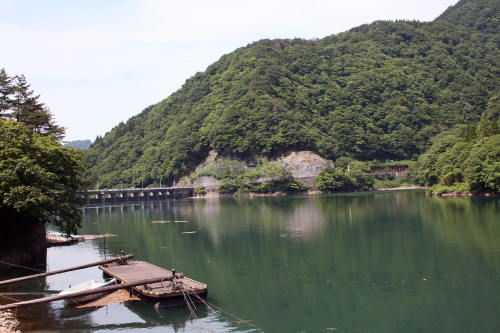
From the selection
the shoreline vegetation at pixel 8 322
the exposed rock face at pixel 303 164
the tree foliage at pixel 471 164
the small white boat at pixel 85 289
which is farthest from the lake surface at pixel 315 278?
the exposed rock face at pixel 303 164

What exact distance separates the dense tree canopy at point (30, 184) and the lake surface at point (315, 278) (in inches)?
191

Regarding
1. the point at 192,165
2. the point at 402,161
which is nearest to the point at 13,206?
the point at 192,165

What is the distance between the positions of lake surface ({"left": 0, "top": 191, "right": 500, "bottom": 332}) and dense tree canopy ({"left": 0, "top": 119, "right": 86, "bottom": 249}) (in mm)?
4855

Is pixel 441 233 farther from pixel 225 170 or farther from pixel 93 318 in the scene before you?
pixel 225 170

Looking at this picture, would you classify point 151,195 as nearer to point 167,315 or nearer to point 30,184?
point 30,184

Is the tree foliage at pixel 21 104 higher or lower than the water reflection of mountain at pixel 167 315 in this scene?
higher

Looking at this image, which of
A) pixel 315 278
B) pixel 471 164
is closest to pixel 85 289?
pixel 315 278

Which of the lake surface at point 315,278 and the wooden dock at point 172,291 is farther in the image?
the wooden dock at point 172,291

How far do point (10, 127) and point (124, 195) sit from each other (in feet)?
482

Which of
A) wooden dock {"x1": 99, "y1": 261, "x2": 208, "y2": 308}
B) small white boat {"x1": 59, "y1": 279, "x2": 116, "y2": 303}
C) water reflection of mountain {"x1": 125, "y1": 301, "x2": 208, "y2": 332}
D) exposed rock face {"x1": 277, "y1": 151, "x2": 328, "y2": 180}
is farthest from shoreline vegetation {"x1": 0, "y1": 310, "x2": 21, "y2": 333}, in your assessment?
exposed rock face {"x1": 277, "y1": 151, "x2": 328, "y2": 180}

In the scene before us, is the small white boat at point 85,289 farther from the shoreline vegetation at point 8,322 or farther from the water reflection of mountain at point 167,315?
the shoreline vegetation at point 8,322

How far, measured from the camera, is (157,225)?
7219 centimetres

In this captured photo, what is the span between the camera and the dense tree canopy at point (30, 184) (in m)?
34.6

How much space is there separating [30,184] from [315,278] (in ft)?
71.7
